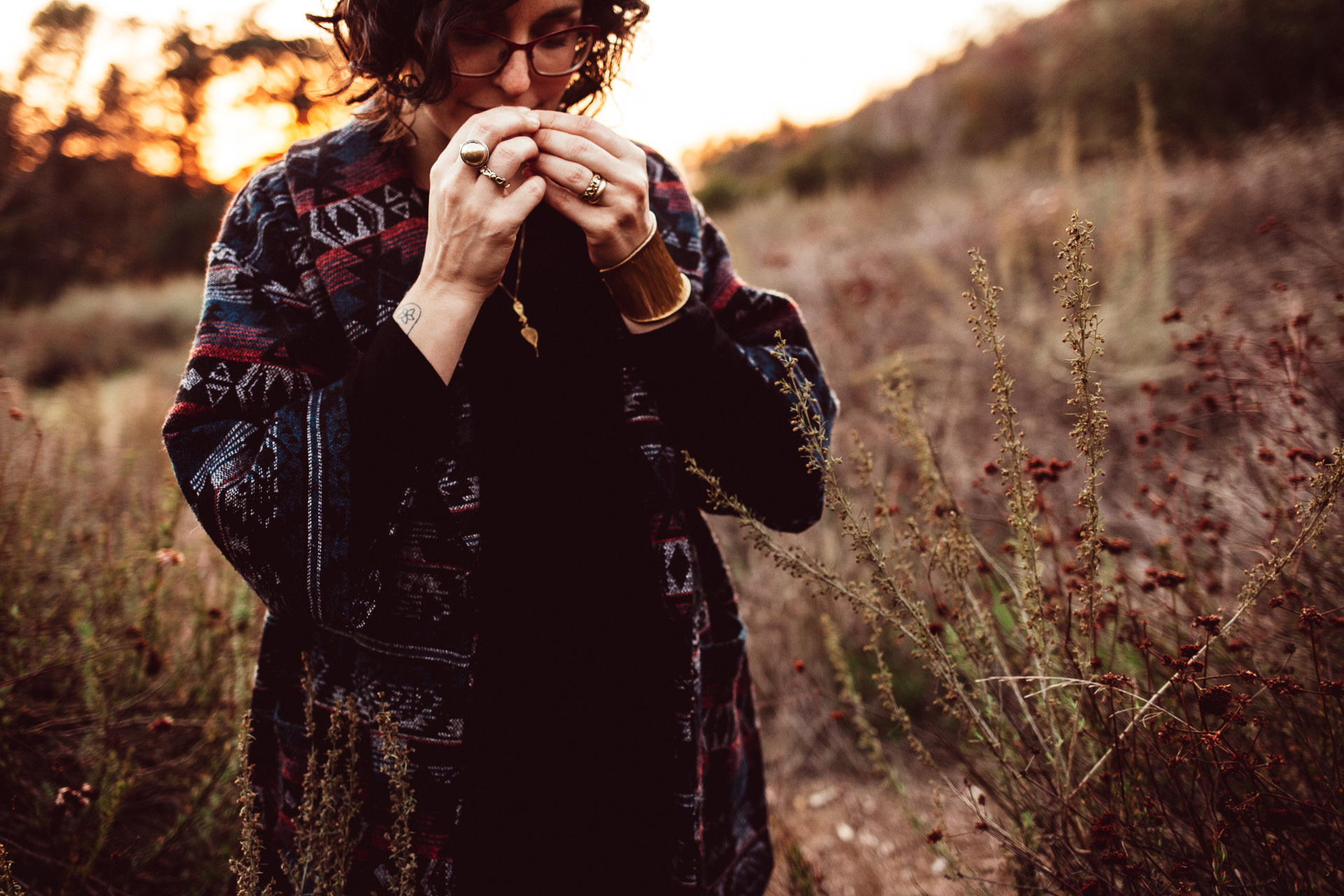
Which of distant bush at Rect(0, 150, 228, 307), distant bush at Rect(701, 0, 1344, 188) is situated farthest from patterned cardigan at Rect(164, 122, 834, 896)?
distant bush at Rect(0, 150, 228, 307)

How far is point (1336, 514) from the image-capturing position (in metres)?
1.58

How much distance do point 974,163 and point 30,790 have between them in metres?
11.9

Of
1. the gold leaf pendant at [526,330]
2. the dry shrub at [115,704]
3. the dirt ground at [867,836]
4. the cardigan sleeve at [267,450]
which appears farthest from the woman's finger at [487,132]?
the dirt ground at [867,836]

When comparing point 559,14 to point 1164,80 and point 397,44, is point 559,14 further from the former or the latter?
point 1164,80

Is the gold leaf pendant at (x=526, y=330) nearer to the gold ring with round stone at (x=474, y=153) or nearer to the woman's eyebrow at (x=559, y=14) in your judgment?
the gold ring with round stone at (x=474, y=153)

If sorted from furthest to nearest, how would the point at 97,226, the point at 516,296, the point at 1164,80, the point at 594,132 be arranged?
the point at 97,226 < the point at 1164,80 < the point at 516,296 < the point at 594,132

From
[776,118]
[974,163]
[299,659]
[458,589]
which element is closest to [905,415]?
[458,589]

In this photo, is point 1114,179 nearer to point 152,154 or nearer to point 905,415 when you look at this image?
point 905,415

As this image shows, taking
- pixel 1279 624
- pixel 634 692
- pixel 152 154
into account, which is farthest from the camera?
pixel 152 154

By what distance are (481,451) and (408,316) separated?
0.79ft

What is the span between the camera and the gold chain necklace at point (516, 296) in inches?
42.8

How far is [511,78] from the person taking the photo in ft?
3.64

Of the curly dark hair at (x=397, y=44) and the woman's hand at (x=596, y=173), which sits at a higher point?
the curly dark hair at (x=397, y=44)

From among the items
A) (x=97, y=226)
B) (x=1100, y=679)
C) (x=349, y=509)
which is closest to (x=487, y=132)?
(x=349, y=509)
